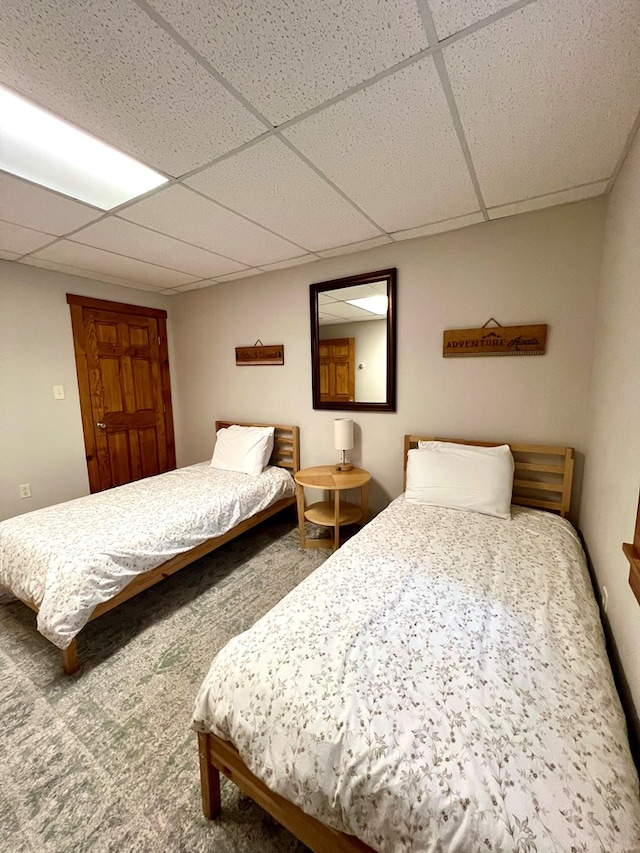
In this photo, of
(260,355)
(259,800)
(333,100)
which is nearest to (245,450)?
(260,355)

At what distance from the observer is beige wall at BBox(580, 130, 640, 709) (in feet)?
3.80

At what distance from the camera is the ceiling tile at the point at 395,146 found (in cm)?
115

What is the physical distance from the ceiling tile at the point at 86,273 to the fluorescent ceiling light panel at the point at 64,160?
4.33 ft

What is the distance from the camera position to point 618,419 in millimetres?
1395

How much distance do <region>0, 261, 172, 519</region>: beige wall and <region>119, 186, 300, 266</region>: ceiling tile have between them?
1500 millimetres

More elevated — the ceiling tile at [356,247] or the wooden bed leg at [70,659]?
the ceiling tile at [356,247]

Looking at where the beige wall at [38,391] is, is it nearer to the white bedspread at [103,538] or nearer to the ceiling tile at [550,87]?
the white bedspread at [103,538]

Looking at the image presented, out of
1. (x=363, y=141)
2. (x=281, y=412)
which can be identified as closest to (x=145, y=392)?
(x=281, y=412)

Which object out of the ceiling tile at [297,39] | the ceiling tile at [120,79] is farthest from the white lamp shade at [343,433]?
the ceiling tile at [297,39]

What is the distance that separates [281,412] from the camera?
3322mm

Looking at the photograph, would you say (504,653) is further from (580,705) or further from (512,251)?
(512,251)

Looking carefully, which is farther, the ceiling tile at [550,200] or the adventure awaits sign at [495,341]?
the adventure awaits sign at [495,341]

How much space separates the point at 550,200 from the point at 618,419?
4.37 feet

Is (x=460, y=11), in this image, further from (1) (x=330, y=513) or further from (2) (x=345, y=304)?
(1) (x=330, y=513)
